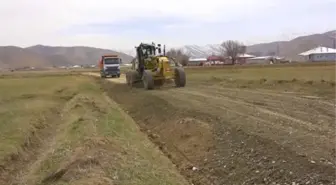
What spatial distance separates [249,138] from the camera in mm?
13516

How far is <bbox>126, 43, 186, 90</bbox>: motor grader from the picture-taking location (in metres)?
33.5

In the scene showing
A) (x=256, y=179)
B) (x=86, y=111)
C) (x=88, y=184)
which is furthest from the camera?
(x=86, y=111)

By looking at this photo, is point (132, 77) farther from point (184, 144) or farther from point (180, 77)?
point (184, 144)

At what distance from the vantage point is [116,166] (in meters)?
11.6

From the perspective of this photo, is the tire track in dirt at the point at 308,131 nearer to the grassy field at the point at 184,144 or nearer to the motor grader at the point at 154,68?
the grassy field at the point at 184,144

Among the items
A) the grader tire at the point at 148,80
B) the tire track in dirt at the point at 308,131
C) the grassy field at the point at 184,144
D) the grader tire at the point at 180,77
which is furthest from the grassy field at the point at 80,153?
the grader tire at the point at 180,77

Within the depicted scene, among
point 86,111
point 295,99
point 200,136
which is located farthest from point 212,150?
point 86,111

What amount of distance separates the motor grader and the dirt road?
985cm

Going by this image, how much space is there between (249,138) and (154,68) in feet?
71.3

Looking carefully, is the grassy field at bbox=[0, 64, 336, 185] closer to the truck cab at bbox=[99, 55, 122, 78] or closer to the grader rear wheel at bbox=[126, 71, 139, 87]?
the grader rear wheel at bbox=[126, 71, 139, 87]

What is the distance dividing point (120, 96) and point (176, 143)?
17.7 metres

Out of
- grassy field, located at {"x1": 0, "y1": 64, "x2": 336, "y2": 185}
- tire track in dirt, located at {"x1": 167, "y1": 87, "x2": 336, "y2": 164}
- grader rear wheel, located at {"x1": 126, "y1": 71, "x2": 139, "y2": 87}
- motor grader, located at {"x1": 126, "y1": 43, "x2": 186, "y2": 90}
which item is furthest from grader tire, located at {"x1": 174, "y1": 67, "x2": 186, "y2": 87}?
tire track in dirt, located at {"x1": 167, "y1": 87, "x2": 336, "y2": 164}

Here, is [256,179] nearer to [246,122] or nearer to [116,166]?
[116,166]

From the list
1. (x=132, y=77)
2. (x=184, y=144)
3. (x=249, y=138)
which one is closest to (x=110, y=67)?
(x=132, y=77)
